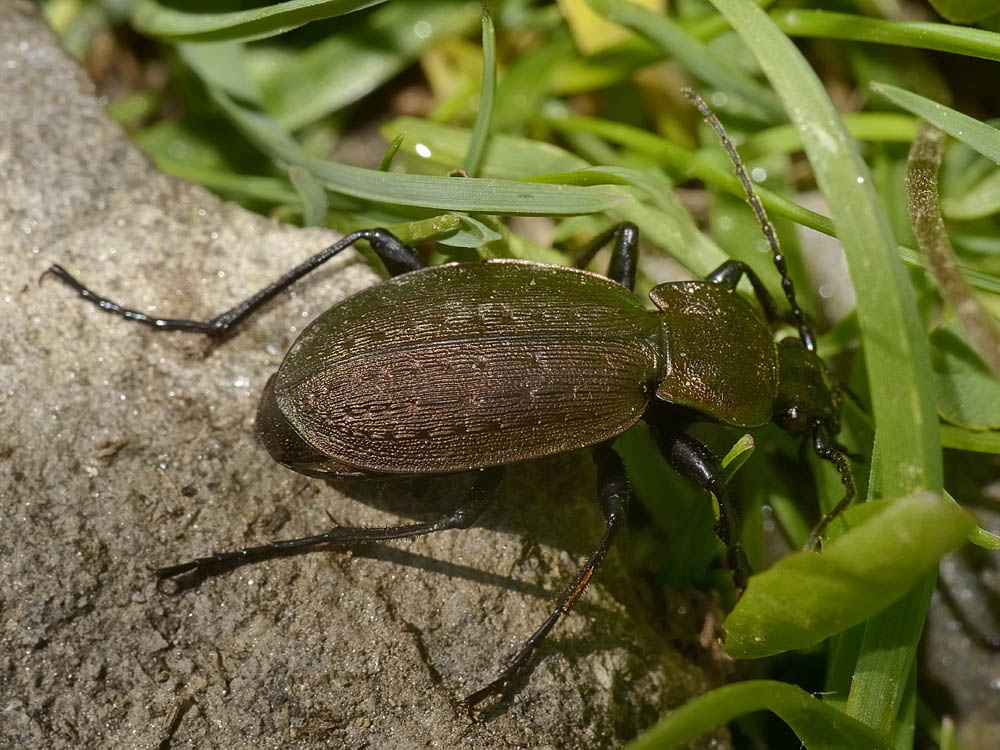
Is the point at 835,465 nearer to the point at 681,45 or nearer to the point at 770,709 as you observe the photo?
the point at 770,709

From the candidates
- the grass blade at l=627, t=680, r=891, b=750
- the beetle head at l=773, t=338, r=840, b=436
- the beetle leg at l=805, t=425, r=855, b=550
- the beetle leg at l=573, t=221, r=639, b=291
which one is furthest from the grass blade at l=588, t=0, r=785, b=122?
the grass blade at l=627, t=680, r=891, b=750

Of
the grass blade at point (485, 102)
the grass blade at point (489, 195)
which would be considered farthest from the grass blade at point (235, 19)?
the grass blade at point (489, 195)

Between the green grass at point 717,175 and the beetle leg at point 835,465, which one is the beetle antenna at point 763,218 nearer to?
the green grass at point 717,175

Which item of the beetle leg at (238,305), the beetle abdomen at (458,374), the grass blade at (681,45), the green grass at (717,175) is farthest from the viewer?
the grass blade at (681,45)

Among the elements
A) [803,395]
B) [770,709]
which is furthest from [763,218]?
[770,709]

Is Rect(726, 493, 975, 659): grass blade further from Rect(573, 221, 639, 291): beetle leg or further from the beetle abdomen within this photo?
Rect(573, 221, 639, 291): beetle leg

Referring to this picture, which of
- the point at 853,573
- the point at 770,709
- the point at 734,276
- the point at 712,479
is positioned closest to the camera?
the point at 853,573
